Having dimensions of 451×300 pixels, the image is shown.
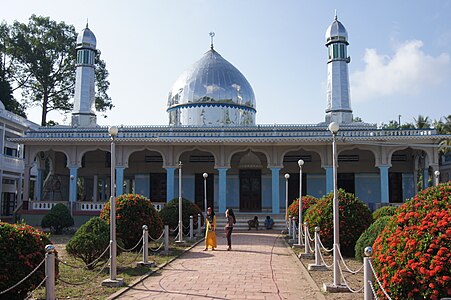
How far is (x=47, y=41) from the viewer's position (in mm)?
37875

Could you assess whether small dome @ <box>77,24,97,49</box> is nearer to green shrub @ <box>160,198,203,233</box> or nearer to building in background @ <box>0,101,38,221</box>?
building in background @ <box>0,101,38,221</box>

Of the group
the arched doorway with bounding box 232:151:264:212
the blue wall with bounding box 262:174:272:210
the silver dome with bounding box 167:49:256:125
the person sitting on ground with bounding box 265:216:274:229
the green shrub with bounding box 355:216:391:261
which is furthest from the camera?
the silver dome with bounding box 167:49:256:125

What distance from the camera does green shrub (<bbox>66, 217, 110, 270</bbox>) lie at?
10.6 m

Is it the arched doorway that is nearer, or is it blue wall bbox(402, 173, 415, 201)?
blue wall bbox(402, 173, 415, 201)

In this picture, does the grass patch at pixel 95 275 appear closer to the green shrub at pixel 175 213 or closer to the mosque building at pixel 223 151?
the green shrub at pixel 175 213

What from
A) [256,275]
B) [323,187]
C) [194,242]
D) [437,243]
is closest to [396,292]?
[437,243]

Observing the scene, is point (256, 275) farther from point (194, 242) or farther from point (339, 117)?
point (339, 117)

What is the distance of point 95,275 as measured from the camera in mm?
9914

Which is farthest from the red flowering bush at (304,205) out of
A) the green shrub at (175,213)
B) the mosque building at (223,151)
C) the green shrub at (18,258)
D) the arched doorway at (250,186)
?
the green shrub at (18,258)

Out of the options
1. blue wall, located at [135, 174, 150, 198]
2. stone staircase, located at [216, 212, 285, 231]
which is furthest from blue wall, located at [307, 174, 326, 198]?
blue wall, located at [135, 174, 150, 198]

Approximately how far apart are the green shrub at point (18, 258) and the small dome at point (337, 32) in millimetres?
25269

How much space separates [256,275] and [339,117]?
65.9 feet

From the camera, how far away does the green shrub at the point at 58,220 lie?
20.8 meters

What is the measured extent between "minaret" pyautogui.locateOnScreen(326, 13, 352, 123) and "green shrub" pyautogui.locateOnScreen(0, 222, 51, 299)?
76.7 ft
